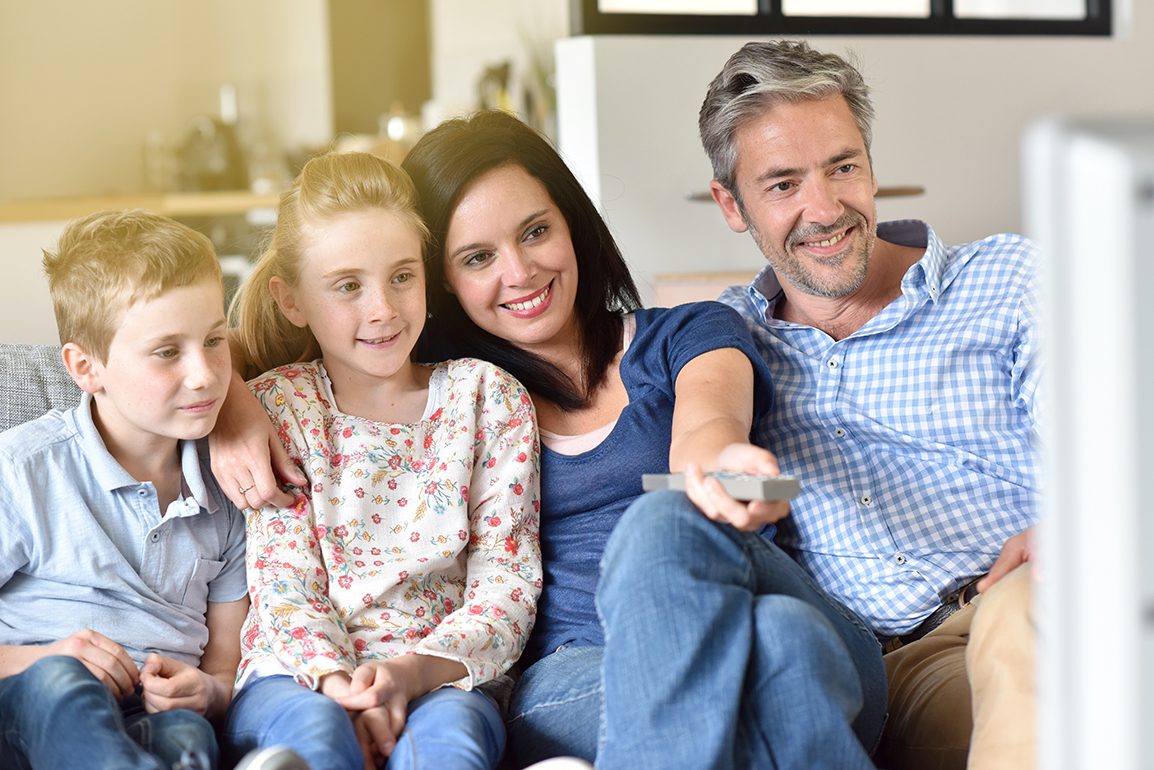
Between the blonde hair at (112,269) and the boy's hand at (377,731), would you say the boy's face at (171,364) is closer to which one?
the blonde hair at (112,269)

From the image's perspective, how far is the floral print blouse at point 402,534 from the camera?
1.57m

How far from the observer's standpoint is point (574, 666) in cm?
162

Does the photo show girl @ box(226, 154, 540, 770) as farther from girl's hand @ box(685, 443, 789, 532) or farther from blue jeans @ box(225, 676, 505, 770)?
girl's hand @ box(685, 443, 789, 532)

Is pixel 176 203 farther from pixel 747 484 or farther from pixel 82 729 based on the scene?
pixel 747 484

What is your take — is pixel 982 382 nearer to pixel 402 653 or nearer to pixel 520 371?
pixel 520 371

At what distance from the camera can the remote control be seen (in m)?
1.24

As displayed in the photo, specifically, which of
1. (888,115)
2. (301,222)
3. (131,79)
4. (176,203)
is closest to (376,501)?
(301,222)

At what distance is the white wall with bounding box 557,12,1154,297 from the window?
0.19 ft

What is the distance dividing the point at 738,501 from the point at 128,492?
75cm

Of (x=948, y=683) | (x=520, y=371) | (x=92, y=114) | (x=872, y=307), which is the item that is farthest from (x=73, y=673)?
(x=92, y=114)

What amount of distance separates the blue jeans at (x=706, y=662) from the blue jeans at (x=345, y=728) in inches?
6.7

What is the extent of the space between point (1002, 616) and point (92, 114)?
18.0 feet

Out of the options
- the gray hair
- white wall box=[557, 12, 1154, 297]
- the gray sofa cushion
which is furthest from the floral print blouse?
white wall box=[557, 12, 1154, 297]

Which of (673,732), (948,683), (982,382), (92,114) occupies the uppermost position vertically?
(92,114)
